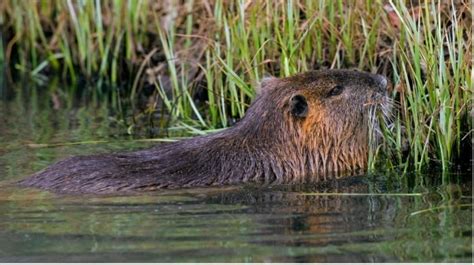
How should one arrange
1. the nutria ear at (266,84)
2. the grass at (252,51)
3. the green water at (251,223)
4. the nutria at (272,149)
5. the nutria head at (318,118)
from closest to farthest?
1. the green water at (251,223)
2. the nutria at (272,149)
3. the grass at (252,51)
4. the nutria head at (318,118)
5. the nutria ear at (266,84)

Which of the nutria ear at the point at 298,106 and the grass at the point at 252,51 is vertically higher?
the grass at the point at 252,51

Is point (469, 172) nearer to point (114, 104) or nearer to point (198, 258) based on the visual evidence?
point (198, 258)

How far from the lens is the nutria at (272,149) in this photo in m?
5.52

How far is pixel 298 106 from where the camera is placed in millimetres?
5840

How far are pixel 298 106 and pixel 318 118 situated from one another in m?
0.14

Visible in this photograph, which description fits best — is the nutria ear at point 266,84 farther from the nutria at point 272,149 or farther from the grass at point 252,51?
the grass at point 252,51

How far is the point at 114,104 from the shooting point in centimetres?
869

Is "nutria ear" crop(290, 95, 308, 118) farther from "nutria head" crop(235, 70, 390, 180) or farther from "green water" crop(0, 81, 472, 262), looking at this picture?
"green water" crop(0, 81, 472, 262)

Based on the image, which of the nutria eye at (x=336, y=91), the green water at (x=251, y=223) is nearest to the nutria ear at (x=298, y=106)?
the nutria eye at (x=336, y=91)

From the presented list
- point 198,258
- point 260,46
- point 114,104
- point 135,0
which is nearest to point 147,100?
point 114,104

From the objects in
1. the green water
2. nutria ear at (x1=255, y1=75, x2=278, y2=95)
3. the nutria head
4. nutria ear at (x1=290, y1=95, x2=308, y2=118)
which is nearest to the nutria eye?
the nutria head

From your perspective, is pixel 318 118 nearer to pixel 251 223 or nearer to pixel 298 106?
pixel 298 106

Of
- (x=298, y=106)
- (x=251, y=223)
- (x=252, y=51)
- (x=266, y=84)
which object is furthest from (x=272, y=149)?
(x=252, y=51)

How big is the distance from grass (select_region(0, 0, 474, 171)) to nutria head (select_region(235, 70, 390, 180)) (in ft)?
0.45
